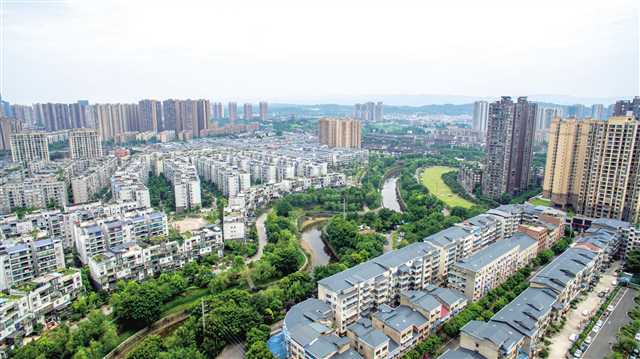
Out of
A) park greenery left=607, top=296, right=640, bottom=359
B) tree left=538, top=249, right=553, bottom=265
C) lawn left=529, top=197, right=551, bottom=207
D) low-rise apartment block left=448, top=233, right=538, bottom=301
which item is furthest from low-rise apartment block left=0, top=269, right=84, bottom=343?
lawn left=529, top=197, right=551, bottom=207

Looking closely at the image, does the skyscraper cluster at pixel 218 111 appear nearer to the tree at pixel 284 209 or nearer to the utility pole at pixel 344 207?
the utility pole at pixel 344 207

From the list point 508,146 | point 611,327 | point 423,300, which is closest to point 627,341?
point 611,327

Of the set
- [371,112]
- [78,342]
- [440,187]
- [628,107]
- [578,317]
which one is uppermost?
[628,107]

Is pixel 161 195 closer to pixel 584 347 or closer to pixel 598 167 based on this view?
pixel 584 347

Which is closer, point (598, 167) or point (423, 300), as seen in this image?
point (423, 300)

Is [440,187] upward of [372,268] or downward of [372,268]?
downward

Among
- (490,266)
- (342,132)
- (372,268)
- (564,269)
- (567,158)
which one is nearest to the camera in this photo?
(372,268)

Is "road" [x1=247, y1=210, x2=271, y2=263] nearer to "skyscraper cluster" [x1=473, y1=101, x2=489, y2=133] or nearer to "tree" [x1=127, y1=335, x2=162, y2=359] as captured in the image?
"tree" [x1=127, y1=335, x2=162, y2=359]
